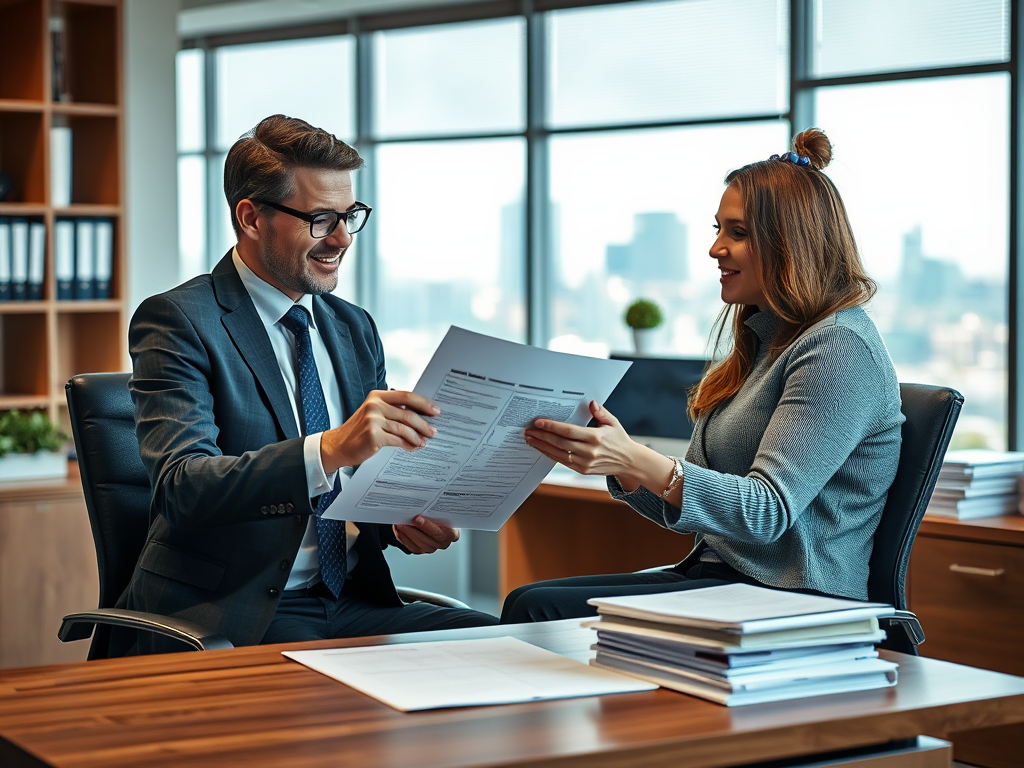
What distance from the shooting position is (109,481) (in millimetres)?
2229

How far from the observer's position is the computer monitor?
376 cm

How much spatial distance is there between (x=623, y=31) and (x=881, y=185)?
1.41 metres

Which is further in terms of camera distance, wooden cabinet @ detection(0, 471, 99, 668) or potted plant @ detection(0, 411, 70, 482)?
potted plant @ detection(0, 411, 70, 482)

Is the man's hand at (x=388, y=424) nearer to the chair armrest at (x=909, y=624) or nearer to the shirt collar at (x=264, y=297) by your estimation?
the shirt collar at (x=264, y=297)

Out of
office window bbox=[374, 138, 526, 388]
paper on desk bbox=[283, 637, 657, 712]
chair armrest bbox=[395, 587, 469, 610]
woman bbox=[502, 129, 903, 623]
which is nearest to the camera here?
paper on desk bbox=[283, 637, 657, 712]

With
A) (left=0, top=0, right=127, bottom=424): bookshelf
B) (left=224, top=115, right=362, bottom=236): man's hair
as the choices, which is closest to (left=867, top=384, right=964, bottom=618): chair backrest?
(left=224, top=115, right=362, bottom=236): man's hair

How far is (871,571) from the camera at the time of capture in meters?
2.17

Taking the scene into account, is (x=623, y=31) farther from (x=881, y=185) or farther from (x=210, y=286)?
(x=210, y=286)

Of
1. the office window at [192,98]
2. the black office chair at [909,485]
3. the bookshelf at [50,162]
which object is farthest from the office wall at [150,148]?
the black office chair at [909,485]

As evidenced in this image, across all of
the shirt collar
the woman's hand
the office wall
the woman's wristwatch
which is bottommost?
the woman's wristwatch

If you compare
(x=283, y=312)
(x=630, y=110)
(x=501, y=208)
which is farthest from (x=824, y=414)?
(x=501, y=208)

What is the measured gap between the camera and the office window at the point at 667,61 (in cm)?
492

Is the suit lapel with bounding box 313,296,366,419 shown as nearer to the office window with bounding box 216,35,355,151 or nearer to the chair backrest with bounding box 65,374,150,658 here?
the chair backrest with bounding box 65,374,150,658

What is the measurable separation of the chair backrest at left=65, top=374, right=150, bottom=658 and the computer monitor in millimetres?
1813
